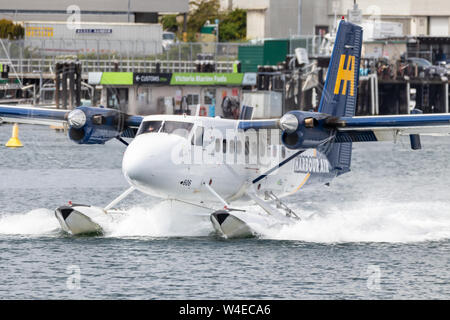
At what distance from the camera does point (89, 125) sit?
2273 cm

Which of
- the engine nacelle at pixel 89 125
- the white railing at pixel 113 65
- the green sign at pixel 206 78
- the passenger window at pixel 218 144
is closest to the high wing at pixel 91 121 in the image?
the engine nacelle at pixel 89 125

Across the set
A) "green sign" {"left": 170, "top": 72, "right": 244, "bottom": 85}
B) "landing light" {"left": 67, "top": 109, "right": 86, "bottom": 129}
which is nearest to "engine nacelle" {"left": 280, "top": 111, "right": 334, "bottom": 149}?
"landing light" {"left": 67, "top": 109, "right": 86, "bottom": 129}

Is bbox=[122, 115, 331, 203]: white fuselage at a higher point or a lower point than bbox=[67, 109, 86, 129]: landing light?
lower

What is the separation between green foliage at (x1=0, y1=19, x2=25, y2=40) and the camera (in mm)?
80625

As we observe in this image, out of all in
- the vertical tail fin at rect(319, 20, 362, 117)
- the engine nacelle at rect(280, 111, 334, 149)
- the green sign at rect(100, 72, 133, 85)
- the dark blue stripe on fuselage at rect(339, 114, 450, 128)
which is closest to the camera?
the engine nacelle at rect(280, 111, 334, 149)

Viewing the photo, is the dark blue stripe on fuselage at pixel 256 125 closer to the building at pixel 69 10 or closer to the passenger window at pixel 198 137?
the passenger window at pixel 198 137

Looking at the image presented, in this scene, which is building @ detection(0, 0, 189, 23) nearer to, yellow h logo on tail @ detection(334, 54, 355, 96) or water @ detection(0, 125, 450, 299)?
water @ detection(0, 125, 450, 299)

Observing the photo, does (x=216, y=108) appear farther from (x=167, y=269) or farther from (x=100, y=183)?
(x=167, y=269)

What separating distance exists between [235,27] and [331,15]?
12.5 meters

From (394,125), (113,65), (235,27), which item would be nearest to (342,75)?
(394,125)

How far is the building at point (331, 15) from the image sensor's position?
313ft

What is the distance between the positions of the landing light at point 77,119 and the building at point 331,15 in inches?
2933
